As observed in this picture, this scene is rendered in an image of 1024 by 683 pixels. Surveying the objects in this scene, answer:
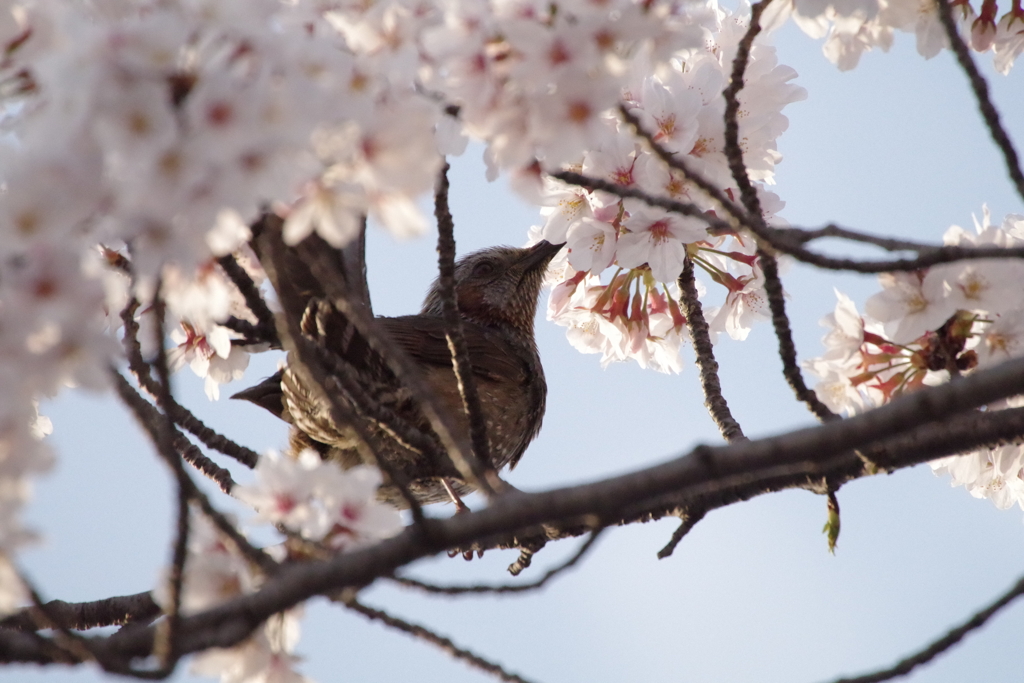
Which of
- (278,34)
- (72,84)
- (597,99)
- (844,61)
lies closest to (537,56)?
(597,99)

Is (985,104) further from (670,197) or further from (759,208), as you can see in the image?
(670,197)

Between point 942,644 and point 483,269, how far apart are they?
410 cm

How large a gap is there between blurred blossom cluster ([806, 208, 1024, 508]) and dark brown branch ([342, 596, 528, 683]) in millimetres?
1021

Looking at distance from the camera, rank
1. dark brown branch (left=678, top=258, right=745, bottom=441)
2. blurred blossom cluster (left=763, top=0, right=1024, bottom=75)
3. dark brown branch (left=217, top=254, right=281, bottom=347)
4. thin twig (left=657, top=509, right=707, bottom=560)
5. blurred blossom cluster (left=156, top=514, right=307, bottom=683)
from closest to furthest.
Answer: blurred blossom cluster (left=156, top=514, right=307, bottom=683) → dark brown branch (left=217, top=254, right=281, bottom=347) → blurred blossom cluster (left=763, top=0, right=1024, bottom=75) → thin twig (left=657, top=509, right=707, bottom=560) → dark brown branch (left=678, top=258, right=745, bottom=441)

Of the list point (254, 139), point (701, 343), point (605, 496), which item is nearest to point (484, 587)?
point (605, 496)

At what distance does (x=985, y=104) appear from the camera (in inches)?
69.0

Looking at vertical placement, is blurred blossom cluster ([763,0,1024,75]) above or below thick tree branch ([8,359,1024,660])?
above

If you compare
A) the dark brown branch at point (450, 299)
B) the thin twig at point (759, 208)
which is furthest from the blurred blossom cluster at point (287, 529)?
the thin twig at point (759, 208)

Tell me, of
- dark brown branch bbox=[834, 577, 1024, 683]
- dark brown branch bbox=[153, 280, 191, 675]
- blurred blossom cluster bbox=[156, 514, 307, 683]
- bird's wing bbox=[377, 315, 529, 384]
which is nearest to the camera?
dark brown branch bbox=[153, 280, 191, 675]

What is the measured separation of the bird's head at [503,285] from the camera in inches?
212

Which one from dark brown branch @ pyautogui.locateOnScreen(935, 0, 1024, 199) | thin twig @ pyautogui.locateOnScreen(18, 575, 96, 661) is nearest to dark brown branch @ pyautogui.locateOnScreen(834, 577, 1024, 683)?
dark brown branch @ pyautogui.locateOnScreen(935, 0, 1024, 199)

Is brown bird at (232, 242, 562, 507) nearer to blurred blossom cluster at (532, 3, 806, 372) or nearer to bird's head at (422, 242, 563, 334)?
bird's head at (422, 242, 563, 334)

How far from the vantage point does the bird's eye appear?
5.49 meters

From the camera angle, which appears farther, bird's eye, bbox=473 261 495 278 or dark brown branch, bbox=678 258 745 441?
bird's eye, bbox=473 261 495 278
